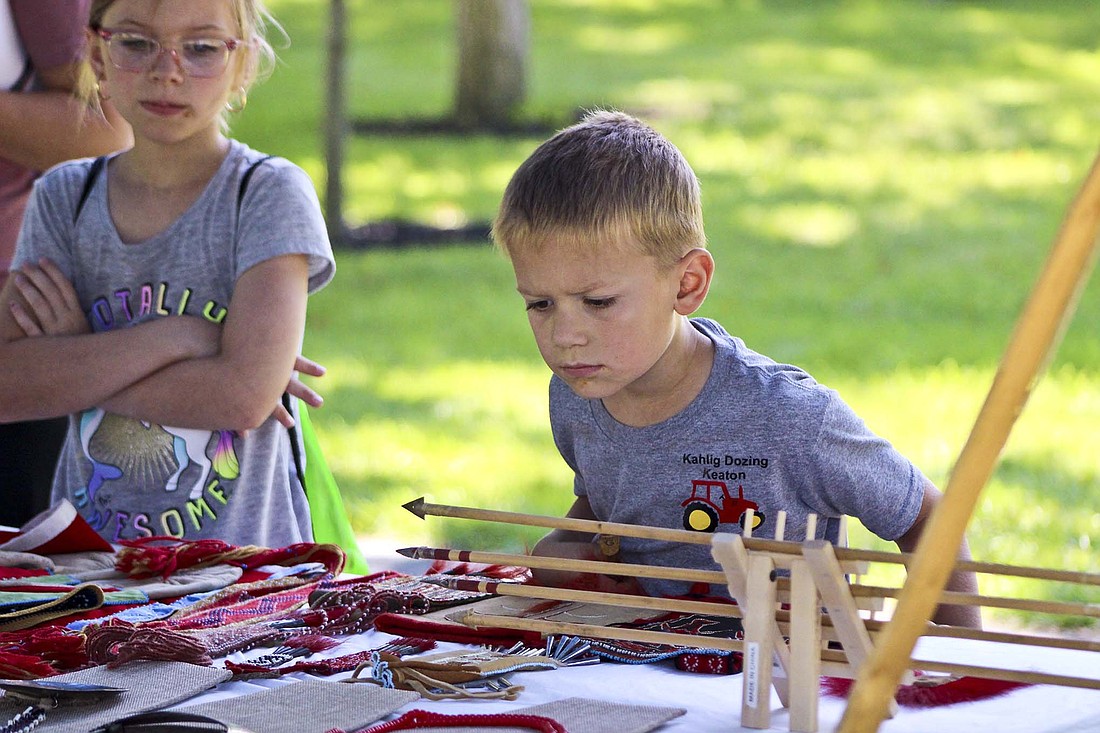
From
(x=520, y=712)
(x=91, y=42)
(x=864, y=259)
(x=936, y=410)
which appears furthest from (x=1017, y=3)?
(x=520, y=712)

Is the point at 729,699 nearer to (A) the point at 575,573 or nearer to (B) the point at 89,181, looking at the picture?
(A) the point at 575,573

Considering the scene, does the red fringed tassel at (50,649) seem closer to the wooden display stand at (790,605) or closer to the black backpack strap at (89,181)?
the wooden display stand at (790,605)

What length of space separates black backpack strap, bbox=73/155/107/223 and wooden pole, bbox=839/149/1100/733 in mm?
2154

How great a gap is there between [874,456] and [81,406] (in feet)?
4.76

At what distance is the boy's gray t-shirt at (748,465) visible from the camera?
7.50 feet

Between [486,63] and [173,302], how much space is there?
9.77m

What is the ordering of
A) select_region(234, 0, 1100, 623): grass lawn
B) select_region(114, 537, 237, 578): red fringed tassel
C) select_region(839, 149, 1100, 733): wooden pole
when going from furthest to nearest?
1. select_region(234, 0, 1100, 623): grass lawn
2. select_region(114, 537, 237, 578): red fringed tassel
3. select_region(839, 149, 1100, 733): wooden pole

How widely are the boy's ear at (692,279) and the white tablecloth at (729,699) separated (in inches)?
22.9

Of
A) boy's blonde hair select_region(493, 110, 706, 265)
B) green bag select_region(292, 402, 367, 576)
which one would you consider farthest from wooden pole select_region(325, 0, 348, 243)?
boy's blonde hair select_region(493, 110, 706, 265)

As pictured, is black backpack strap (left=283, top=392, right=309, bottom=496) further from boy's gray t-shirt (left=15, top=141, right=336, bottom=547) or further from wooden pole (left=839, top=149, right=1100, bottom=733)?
wooden pole (left=839, top=149, right=1100, bottom=733)

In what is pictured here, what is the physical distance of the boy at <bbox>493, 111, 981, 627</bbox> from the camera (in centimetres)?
222

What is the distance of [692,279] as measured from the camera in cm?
233

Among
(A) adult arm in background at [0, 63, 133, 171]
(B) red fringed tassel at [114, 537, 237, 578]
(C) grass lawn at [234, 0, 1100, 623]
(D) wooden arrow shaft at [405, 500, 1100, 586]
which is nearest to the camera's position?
(D) wooden arrow shaft at [405, 500, 1100, 586]

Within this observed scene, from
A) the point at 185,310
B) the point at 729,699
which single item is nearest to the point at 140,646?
the point at 729,699
